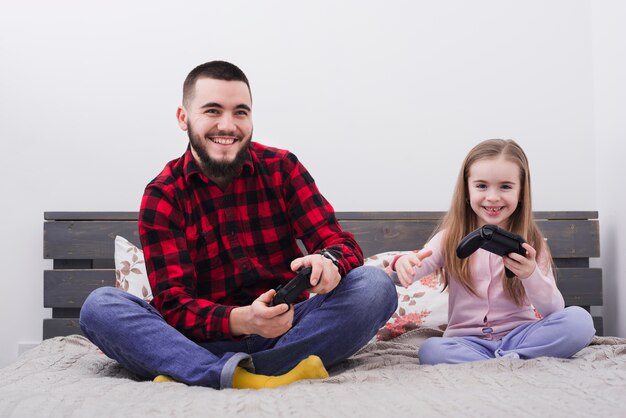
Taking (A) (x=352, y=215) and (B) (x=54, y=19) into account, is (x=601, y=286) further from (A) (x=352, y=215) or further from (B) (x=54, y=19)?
(B) (x=54, y=19)

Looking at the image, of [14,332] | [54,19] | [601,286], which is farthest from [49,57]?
[601,286]

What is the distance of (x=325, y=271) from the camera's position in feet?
4.08

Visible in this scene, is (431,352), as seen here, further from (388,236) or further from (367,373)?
(388,236)

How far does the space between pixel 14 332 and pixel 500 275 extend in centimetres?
149

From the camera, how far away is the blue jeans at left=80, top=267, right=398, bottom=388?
1.25m

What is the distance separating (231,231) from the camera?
148 cm

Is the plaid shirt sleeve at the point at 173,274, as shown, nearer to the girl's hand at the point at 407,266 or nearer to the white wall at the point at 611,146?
the girl's hand at the point at 407,266

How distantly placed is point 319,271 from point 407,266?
260mm

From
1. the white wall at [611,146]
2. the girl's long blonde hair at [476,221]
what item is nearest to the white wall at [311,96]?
the white wall at [611,146]

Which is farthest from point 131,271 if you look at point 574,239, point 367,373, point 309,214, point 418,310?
point 574,239

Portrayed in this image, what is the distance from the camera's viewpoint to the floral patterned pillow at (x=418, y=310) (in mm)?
1837

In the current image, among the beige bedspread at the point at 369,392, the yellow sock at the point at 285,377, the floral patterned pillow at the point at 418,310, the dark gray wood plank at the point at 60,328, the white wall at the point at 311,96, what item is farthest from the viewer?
the white wall at the point at 311,96

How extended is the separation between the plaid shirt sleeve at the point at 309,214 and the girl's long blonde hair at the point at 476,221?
0.87ft

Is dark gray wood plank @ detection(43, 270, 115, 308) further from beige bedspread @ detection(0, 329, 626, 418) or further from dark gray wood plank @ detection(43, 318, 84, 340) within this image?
beige bedspread @ detection(0, 329, 626, 418)
